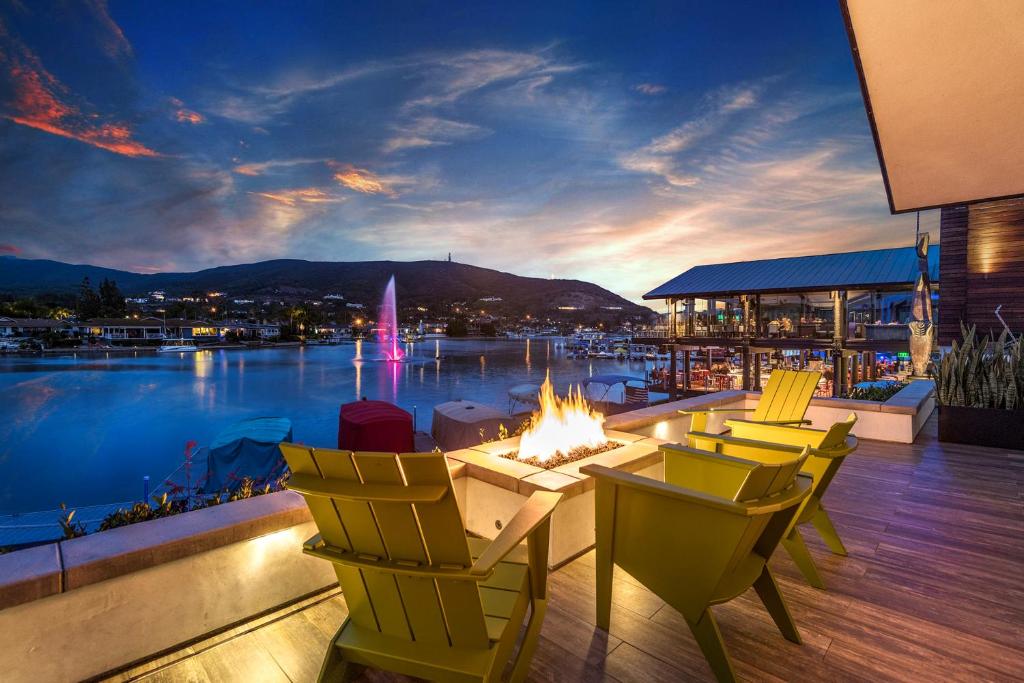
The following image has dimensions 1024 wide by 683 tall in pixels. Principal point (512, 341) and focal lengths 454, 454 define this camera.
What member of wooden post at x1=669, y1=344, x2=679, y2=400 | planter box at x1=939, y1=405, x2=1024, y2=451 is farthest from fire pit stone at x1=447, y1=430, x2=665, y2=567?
wooden post at x1=669, y1=344, x2=679, y2=400

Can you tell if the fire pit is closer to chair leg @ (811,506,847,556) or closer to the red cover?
chair leg @ (811,506,847,556)

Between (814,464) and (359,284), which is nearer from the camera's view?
(814,464)

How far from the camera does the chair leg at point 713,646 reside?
1.59 m

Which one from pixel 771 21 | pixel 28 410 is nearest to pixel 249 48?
pixel 28 410

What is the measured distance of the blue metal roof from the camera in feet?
53.4

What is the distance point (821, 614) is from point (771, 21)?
15.6 m

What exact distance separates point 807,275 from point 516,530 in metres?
20.4

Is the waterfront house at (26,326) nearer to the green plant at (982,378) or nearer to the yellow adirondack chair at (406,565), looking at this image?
the yellow adirondack chair at (406,565)

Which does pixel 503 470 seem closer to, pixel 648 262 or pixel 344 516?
pixel 344 516

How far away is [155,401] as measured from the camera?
1260 inches

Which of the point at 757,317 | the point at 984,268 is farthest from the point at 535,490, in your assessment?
the point at 757,317

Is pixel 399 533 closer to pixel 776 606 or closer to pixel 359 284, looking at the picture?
pixel 776 606

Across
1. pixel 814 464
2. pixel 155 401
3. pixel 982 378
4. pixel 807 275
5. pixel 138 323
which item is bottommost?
pixel 155 401

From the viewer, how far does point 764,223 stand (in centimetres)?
2338
